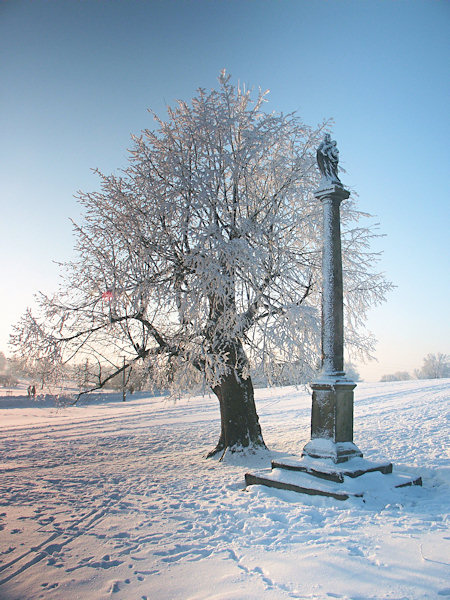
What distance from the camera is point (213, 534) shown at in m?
4.43

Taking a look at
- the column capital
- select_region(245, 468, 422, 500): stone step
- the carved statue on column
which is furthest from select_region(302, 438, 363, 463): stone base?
the carved statue on column

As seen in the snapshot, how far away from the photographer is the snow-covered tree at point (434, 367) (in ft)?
251

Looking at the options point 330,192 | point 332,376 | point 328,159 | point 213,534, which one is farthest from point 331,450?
point 328,159

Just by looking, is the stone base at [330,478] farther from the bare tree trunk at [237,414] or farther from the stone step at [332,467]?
the bare tree trunk at [237,414]

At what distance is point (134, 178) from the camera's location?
9.82 metres

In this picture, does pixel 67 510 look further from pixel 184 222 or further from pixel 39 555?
pixel 184 222

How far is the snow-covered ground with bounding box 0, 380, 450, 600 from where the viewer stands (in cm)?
319

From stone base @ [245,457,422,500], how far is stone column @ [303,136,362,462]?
0.87 ft

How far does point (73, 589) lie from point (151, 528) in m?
1.53

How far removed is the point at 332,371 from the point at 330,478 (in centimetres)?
168

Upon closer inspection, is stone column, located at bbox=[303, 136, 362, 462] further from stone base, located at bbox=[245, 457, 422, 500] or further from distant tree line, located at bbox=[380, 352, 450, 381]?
distant tree line, located at bbox=[380, 352, 450, 381]

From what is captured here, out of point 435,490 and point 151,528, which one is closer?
point 151,528

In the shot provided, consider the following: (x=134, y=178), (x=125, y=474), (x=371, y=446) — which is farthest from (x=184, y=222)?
(x=371, y=446)

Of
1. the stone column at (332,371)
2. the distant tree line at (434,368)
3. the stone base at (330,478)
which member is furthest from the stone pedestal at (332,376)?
the distant tree line at (434,368)
